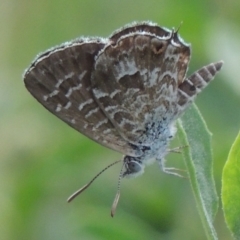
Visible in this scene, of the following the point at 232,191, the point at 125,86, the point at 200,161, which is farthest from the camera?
the point at 125,86

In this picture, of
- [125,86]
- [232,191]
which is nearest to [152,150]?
[125,86]

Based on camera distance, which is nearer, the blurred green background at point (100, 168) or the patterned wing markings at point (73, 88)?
the patterned wing markings at point (73, 88)

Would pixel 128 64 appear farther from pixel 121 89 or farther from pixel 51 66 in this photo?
pixel 51 66

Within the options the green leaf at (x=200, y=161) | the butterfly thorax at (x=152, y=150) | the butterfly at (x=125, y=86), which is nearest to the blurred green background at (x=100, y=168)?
the butterfly thorax at (x=152, y=150)

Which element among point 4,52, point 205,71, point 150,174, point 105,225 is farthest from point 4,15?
point 205,71

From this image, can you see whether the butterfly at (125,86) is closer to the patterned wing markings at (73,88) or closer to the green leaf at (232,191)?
the patterned wing markings at (73,88)

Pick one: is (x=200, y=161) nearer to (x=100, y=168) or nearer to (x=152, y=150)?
(x=152, y=150)
